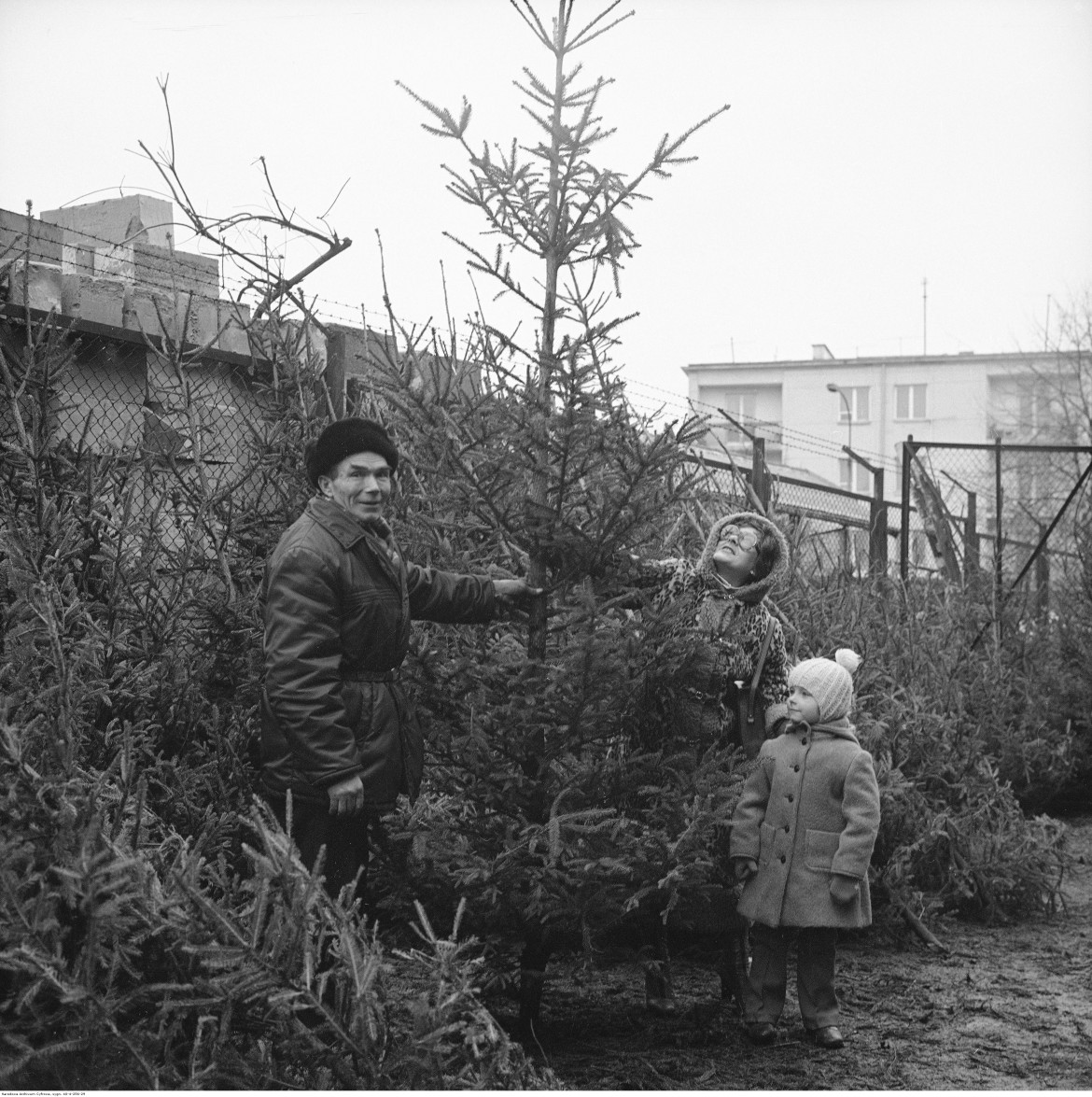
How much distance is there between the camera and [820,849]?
4.45m

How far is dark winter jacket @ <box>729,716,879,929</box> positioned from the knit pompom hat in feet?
0.23

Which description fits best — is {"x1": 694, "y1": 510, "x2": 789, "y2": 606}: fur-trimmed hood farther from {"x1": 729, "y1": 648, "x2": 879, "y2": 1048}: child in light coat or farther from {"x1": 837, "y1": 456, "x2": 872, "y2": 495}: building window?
{"x1": 837, "y1": 456, "x2": 872, "y2": 495}: building window

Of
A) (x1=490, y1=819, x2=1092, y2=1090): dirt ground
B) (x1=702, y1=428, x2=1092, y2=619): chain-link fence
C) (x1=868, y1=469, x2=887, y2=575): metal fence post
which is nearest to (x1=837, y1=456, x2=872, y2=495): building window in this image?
(x1=702, y1=428, x2=1092, y2=619): chain-link fence

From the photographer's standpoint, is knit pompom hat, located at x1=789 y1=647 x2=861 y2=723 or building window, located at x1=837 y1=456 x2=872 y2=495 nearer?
knit pompom hat, located at x1=789 y1=647 x2=861 y2=723

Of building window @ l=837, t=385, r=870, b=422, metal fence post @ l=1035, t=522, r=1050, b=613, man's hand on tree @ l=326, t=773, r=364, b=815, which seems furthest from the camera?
building window @ l=837, t=385, r=870, b=422

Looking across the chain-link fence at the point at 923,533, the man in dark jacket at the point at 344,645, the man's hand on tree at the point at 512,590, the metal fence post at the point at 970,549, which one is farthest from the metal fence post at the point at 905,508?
the man in dark jacket at the point at 344,645

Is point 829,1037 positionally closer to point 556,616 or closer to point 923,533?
point 556,616

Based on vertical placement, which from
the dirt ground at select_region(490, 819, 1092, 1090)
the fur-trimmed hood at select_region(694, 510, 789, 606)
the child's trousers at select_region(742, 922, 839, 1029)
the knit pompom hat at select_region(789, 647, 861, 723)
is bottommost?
the dirt ground at select_region(490, 819, 1092, 1090)

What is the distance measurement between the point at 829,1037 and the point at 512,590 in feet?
6.32

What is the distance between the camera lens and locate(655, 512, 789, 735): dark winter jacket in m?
4.07

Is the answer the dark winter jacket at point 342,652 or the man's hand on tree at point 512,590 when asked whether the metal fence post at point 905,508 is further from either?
the dark winter jacket at point 342,652

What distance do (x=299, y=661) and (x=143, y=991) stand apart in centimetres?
115

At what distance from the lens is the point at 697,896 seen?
430cm

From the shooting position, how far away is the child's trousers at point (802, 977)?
176 inches
